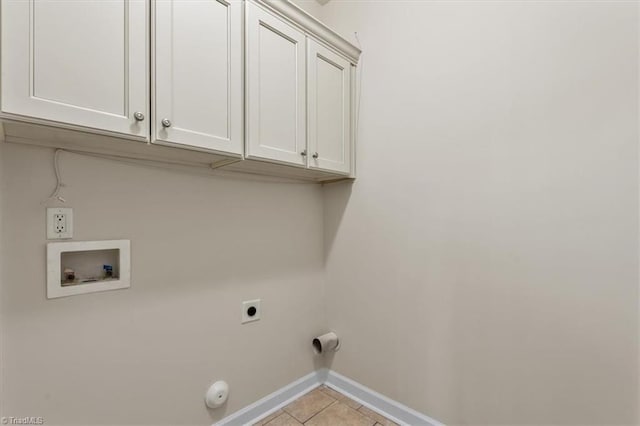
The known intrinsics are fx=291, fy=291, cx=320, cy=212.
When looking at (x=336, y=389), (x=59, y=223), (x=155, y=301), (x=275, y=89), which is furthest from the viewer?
(x=336, y=389)

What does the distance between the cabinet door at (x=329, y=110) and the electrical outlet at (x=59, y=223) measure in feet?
3.41

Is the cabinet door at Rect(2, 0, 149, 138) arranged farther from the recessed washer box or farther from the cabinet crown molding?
the cabinet crown molding

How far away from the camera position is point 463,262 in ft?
4.66

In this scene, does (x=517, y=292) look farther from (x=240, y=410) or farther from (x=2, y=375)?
(x=2, y=375)

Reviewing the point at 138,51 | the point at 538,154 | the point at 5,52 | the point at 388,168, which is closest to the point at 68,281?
the point at 5,52

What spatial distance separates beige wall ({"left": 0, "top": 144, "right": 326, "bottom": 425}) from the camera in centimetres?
102

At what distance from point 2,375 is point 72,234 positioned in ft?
1.63

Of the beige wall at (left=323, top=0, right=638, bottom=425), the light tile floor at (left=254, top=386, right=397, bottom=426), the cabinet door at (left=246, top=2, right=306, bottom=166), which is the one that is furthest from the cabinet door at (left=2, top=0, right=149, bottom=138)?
the light tile floor at (left=254, top=386, right=397, bottom=426)

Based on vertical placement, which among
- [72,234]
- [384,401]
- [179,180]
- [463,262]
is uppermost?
[179,180]

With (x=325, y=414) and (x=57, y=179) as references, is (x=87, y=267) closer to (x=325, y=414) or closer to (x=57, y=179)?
(x=57, y=179)

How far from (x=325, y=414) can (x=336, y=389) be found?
0.26 metres

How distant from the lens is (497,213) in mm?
1318

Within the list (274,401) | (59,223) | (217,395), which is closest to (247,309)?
(217,395)

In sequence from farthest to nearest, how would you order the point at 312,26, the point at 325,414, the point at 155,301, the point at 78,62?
1. the point at 325,414
2. the point at 312,26
3. the point at 155,301
4. the point at 78,62
